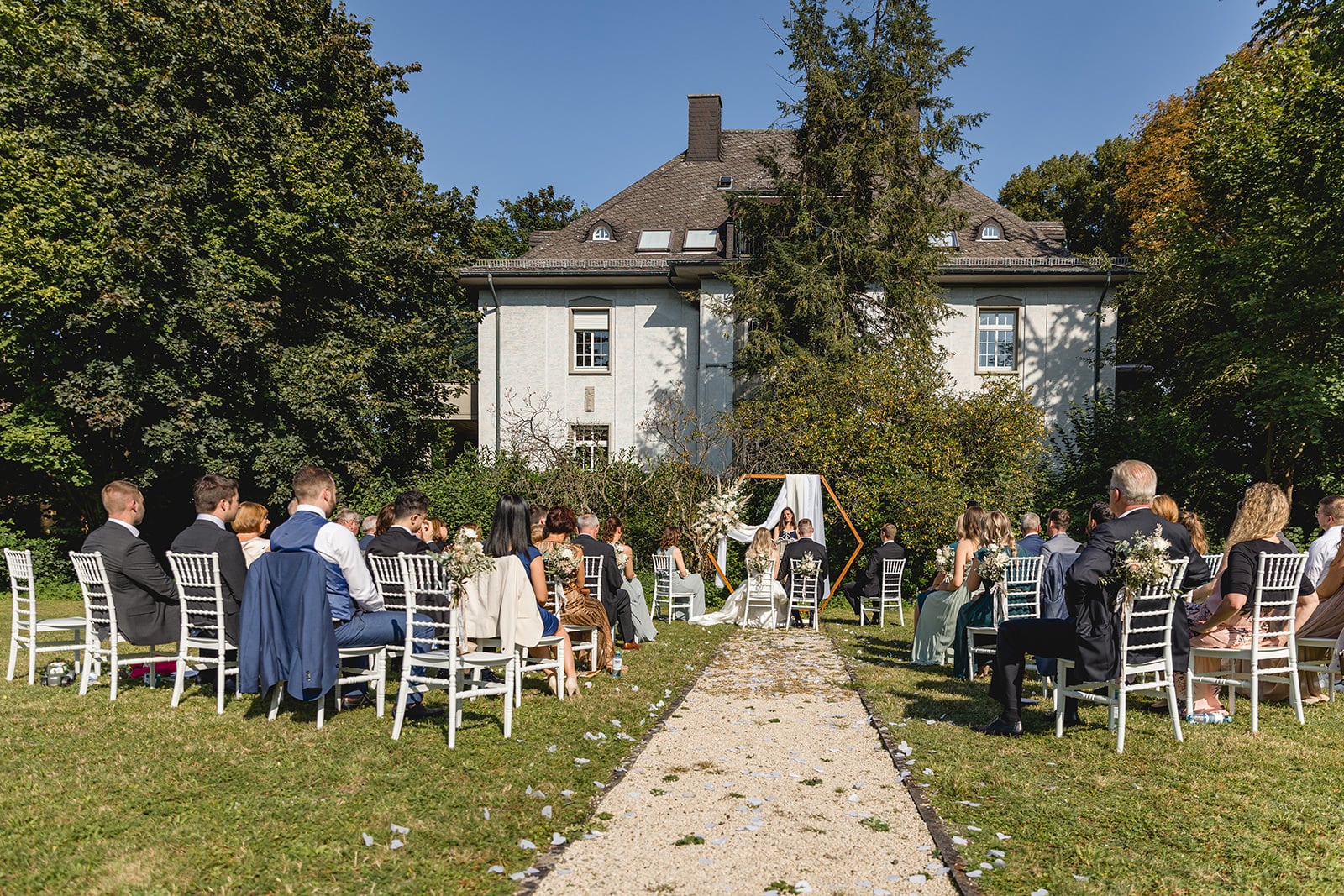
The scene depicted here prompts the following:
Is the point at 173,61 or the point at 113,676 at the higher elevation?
the point at 173,61

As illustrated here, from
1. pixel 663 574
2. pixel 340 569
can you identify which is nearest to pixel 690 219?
pixel 663 574

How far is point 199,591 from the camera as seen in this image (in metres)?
7.52

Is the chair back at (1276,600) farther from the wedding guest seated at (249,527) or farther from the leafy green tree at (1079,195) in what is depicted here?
the leafy green tree at (1079,195)

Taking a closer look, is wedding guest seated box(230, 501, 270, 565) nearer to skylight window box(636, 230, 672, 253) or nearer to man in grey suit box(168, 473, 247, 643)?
man in grey suit box(168, 473, 247, 643)

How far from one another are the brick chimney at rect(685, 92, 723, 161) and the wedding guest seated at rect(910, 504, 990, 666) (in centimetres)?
2375

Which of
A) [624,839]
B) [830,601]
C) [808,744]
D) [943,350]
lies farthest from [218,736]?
[943,350]

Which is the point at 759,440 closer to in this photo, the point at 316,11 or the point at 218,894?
the point at 316,11

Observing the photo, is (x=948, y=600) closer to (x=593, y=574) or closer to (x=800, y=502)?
(x=593, y=574)

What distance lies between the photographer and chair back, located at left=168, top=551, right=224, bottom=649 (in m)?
7.21

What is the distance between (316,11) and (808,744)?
22241 mm

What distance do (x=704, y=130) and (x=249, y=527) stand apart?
26.6 metres

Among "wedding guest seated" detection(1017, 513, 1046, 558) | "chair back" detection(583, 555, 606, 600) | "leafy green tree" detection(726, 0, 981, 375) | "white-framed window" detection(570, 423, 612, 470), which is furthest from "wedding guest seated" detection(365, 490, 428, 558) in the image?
"white-framed window" detection(570, 423, 612, 470)

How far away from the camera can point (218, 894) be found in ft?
12.2

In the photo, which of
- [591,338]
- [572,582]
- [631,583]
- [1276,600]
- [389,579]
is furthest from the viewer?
[591,338]
